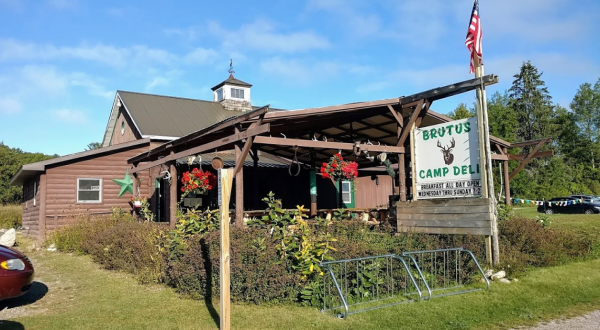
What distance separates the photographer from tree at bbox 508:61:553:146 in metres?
54.8

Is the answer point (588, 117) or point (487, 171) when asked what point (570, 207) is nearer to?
point (487, 171)

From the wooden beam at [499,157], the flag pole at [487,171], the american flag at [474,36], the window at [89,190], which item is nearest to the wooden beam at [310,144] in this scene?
the flag pole at [487,171]

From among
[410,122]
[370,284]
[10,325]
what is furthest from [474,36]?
[10,325]

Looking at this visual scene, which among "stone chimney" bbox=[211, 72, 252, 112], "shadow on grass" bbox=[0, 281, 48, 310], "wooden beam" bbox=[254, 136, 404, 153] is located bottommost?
"shadow on grass" bbox=[0, 281, 48, 310]

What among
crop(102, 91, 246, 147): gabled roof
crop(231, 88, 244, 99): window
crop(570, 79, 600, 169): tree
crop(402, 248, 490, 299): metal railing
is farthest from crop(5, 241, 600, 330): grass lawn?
crop(570, 79, 600, 169): tree

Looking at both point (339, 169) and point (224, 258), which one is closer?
point (224, 258)

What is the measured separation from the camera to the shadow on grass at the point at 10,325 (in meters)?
6.16

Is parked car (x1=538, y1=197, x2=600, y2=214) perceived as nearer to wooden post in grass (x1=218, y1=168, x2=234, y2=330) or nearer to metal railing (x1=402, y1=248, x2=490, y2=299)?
metal railing (x1=402, y1=248, x2=490, y2=299)

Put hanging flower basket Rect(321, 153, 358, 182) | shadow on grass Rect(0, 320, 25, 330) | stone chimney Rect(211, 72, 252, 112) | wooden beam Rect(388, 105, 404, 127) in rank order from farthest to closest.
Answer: stone chimney Rect(211, 72, 252, 112) < hanging flower basket Rect(321, 153, 358, 182) < wooden beam Rect(388, 105, 404, 127) < shadow on grass Rect(0, 320, 25, 330)

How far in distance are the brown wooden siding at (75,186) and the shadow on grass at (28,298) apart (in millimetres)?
8056

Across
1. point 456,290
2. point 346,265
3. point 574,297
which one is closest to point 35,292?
point 346,265

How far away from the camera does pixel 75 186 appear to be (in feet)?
56.0

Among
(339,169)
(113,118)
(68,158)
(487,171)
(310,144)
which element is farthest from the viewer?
(113,118)

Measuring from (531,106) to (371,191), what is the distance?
39902mm
